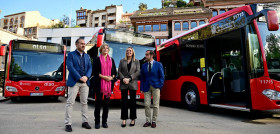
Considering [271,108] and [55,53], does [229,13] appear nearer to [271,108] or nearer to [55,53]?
[271,108]

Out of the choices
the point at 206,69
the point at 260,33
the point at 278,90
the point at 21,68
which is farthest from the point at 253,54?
the point at 21,68

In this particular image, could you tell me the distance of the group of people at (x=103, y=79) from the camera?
13.3 ft

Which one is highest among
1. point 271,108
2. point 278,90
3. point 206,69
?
point 206,69

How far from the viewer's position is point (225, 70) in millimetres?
7125

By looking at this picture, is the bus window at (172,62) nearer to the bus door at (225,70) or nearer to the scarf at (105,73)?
the bus door at (225,70)

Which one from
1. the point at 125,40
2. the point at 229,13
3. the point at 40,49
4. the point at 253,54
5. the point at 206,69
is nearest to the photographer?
the point at 253,54

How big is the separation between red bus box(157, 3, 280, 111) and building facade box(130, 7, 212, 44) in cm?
2459

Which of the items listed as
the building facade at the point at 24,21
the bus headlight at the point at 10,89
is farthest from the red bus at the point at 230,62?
the building facade at the point at 24,21

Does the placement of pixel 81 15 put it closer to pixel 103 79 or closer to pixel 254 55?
pixel 103 79

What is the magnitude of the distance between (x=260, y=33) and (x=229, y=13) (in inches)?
52.0

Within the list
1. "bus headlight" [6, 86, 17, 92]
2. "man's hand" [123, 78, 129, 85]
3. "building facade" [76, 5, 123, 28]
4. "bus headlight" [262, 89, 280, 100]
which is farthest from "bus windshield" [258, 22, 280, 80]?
"building facade" [76, 5, 123, 28]

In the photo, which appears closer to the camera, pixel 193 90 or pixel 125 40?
pixel 193 90

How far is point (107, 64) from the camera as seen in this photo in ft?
14.3

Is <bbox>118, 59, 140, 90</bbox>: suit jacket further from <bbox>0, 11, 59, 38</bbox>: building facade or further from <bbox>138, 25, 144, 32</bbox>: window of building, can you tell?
<bbox>0, 11, 59, 38</bbox>: building facade
